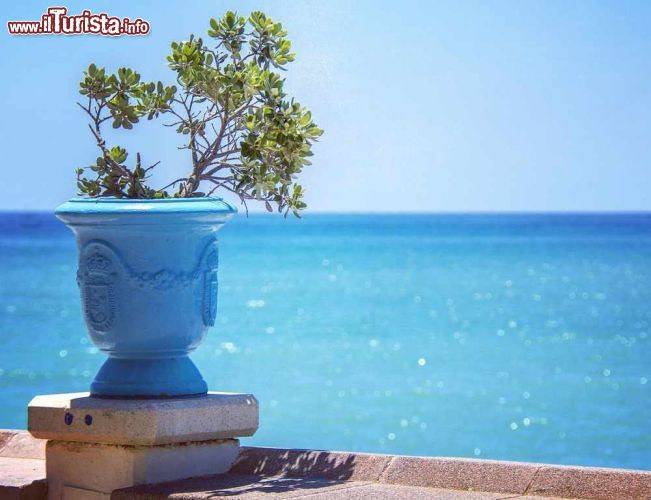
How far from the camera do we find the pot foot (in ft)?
15.0

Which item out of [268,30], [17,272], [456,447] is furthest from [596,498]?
[17,272]

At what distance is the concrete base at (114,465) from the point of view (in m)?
4.43

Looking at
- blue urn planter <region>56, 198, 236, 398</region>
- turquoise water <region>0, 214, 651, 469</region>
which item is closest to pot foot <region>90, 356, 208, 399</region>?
blue urn planter <region>56, 198, 236, 398</region>

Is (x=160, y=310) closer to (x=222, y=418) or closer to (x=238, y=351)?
(x=222, y=418)

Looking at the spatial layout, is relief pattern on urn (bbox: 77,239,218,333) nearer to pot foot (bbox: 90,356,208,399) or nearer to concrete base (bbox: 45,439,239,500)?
pot foot (bbox: 90,356,208,399)

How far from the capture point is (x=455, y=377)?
2323 cm

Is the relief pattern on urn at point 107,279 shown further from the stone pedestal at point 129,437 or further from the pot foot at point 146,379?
the stone pedestal at point 129,437

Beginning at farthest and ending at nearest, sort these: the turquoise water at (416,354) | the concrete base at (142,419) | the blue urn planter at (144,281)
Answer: the turquoise water at (416,354), the blue urn planter at (144,281), the concrete base at (142,419)

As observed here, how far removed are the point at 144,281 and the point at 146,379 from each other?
32cm

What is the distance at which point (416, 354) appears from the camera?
2692 centimetres

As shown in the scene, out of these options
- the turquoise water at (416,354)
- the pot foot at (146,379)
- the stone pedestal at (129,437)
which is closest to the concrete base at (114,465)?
the stone pedestal at (129,437)

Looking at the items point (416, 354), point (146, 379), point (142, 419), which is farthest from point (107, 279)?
point (416, 354)

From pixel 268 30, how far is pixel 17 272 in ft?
158

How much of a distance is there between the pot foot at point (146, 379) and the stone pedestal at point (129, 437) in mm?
60
